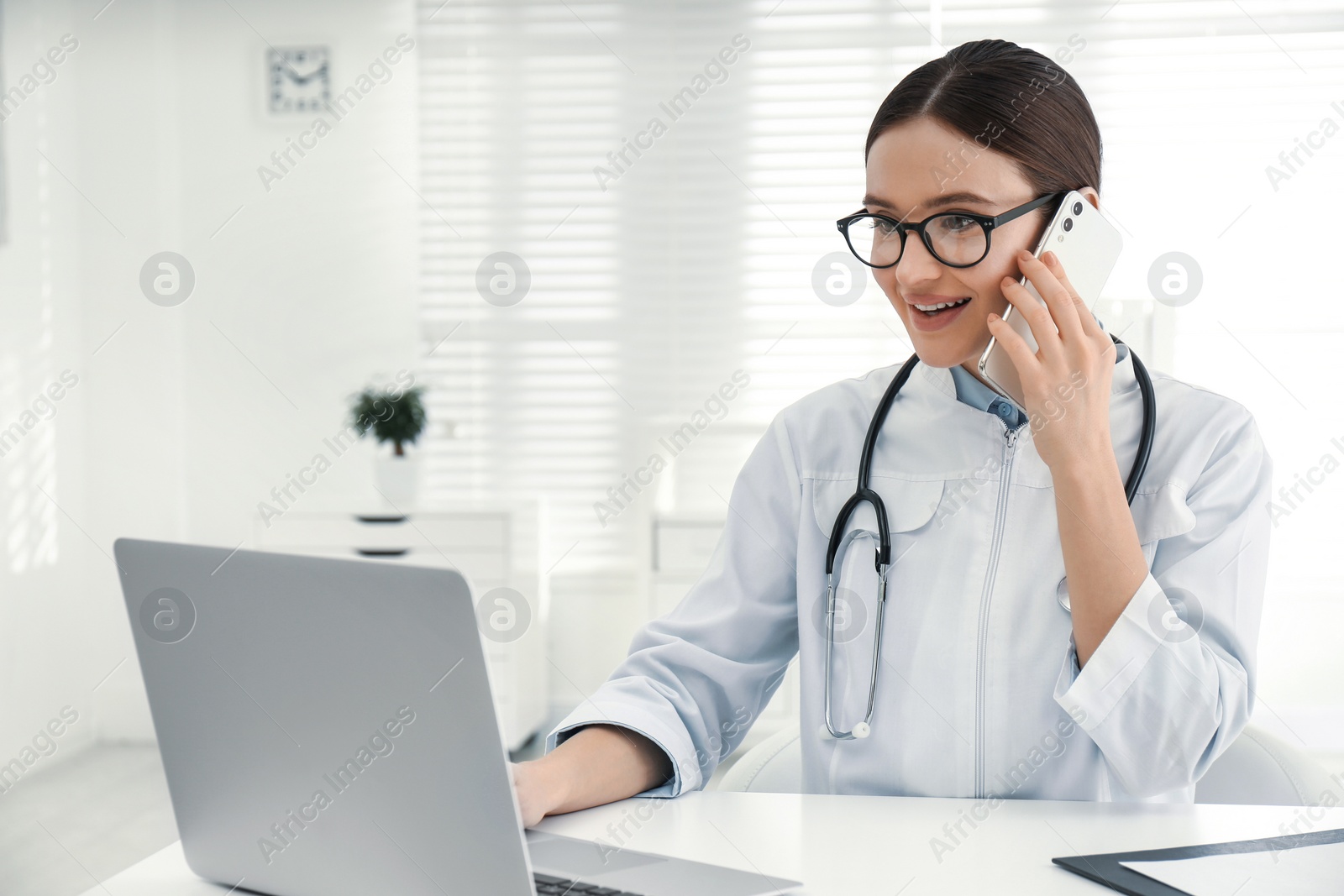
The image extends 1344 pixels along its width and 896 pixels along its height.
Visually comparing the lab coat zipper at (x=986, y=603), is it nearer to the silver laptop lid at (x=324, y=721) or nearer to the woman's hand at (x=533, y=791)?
the woman's hand at (x=533, y=791)

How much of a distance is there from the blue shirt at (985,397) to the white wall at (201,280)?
2764 mm

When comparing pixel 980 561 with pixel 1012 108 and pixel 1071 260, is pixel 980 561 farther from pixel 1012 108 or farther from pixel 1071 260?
pixel 1012 108

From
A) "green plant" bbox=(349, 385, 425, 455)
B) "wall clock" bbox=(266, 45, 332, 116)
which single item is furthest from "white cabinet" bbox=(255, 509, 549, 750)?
"wall clock" bbox=(266, 45, 332, 116)

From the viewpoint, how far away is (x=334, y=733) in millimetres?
639

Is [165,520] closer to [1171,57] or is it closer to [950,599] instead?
[950,599]

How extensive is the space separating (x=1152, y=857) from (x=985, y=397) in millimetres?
568

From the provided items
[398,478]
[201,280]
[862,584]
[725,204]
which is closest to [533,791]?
[862,584]

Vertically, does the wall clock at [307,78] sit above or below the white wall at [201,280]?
above

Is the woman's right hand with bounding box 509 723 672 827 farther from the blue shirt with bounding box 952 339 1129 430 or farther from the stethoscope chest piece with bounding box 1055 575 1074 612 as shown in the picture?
Answer: the blue shirt with bounding box 952 339 1129 430

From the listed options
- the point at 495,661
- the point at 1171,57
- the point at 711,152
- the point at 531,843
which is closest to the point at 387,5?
the point at 711,152

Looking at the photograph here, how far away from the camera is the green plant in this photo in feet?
11.2

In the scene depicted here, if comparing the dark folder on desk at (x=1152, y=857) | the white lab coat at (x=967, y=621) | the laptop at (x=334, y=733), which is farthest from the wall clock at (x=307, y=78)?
the dark folder on desk at (x=1152, y=857)

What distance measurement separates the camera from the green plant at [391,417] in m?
3.40

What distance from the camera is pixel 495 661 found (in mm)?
3150
